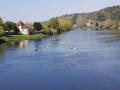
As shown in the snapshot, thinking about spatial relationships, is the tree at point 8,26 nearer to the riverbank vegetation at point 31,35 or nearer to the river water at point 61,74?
→ the riverbank vegetation at point 31,35

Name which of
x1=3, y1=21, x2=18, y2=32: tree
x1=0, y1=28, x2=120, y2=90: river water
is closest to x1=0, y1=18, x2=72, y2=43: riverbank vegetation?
x1=3, y1=21, x2=18, y2=32: tree

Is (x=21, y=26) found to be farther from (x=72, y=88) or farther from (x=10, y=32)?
(x=72, y=88)

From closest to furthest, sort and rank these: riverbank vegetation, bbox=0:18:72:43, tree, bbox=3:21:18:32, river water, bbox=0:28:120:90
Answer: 1. river water, bbox=0:28:120:90
2. riverbank vegetation, bbox=0:18:72:43
3. tree, bbox=3:21:18:32

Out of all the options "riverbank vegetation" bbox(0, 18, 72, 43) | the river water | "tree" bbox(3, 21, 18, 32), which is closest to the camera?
the river water

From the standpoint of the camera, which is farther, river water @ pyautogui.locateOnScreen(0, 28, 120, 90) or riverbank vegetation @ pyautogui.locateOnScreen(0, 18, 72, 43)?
riverbank vegetation @ pyautogui.locateOnScreen(0, 18, 72, 43)

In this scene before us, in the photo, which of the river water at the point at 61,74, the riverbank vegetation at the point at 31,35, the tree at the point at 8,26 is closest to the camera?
the river water at the point at 61,74

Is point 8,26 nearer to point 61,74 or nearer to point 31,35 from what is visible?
point 31,35

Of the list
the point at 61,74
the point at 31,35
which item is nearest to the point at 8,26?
the point at 31,35

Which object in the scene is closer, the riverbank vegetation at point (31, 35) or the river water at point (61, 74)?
the river water at point (61, 74)

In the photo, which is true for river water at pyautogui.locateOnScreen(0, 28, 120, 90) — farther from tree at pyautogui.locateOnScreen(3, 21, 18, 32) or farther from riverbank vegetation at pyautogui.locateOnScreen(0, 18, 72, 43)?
tree at pyautogui.locateOnScreen(3, 21, 18, 32)

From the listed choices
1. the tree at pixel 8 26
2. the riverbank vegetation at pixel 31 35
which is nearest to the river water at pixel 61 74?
the riverbank vegetation at pixel 31 35

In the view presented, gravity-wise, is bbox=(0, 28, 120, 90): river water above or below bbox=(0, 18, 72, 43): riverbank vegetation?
below

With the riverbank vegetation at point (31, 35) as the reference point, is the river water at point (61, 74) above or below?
below

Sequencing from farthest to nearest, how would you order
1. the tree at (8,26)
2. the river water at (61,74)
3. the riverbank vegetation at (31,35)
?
the tree at (8,26) < the riverbank vegetation at (31,35) < the river water at (61,74)
